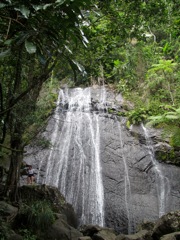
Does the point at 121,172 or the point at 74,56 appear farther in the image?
the point at 121,172

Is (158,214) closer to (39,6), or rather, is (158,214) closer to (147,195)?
(147,195)

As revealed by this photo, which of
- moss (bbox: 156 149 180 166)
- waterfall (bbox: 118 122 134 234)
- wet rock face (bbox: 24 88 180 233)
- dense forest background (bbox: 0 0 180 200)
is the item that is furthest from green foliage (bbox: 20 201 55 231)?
moss (bbox: 156 149 180 166)

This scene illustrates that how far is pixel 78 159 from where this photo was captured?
32.7 feet

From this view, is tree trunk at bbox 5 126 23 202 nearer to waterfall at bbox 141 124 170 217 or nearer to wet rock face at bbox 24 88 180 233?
wet rock face at bbox 24 88 180 233

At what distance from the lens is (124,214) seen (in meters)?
8.16

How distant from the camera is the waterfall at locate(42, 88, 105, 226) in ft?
27.9

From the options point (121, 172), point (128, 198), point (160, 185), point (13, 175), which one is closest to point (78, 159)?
point (121, 172)

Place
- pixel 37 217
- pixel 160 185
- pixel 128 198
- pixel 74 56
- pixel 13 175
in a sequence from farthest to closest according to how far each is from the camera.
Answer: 1. pixel 160 185
2. pixel 128 198
3. pixel 13 175
4. pixel 37 217
5. pixel 74 56

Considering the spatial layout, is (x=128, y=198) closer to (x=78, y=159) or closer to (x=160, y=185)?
(x=160, y=185)

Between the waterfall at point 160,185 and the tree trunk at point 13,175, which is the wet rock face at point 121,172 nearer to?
the waterfall at point 160,185

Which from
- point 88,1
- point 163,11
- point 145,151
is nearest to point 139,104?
point 145,151

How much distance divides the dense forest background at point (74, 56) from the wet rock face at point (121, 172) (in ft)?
3.65

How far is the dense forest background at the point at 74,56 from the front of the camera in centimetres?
243

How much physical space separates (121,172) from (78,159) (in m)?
1.79
